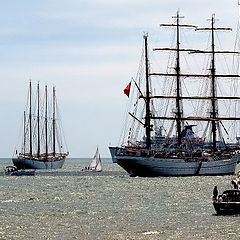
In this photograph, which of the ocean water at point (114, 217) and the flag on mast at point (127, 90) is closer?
the ocean water at point (114, 217)

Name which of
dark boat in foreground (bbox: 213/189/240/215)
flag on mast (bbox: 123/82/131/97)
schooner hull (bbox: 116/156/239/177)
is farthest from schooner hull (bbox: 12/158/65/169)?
dark boat in foreground (bbox: 213/189/240/215)

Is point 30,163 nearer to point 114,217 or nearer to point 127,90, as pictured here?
point 127,90

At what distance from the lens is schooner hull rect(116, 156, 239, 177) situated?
121812 millimetres

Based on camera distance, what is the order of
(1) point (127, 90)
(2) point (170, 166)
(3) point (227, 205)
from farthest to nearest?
1. (2) point (170, 166)
2. (1) point (127, 90)
3. (3) point (227, 205)

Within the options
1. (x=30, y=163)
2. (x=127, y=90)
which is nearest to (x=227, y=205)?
(x=127, y=90)

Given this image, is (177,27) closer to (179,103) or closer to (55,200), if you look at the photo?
(179,103)

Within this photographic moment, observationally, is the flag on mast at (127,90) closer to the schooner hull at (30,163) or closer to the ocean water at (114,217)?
the ocean water at (114,217)

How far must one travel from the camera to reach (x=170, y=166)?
124625 mm

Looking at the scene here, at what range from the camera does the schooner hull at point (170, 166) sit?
122 m

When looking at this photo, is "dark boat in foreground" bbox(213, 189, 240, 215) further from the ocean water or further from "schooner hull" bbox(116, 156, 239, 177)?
"schooner hull" bbox(116, 156, 239, 177)

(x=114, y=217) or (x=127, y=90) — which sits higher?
(x=127, y=90)

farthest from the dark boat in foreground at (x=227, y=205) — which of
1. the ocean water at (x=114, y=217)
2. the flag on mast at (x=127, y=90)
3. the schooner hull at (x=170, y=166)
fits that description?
the schooner hull at (x=170, y=166)

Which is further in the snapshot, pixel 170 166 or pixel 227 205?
pixel 170 166

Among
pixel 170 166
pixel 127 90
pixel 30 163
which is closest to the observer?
pixel 127 90
